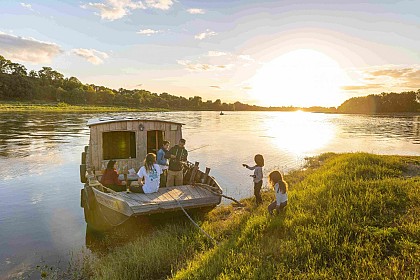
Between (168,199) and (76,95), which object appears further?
(76,95)

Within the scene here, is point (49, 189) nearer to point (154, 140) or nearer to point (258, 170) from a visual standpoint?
point (154, 140)

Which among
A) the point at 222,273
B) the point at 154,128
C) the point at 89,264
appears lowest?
the point at 89,264

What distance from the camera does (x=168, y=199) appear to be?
972cm

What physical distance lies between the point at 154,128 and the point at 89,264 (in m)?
6.81

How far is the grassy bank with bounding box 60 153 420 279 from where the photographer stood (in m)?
5.68

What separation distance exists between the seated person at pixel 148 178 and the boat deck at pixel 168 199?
6.7 inches

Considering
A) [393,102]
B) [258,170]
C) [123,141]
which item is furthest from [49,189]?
[393,102]

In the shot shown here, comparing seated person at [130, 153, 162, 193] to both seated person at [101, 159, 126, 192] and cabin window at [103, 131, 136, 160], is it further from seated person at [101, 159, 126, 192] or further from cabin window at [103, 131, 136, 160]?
cabin window at [103, 131, 136, 160]

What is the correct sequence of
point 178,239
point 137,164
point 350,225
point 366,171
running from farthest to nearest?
1. point 366,171
2. point 137,164
3. point 178,239
4. point 350,225

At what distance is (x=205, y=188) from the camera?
36.3 feet

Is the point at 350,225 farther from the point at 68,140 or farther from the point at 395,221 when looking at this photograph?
the point at 68,140

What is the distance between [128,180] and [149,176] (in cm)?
240

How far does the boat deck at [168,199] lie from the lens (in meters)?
9.07

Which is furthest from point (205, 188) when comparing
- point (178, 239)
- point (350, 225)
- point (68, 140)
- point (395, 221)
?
point (68, 140)
